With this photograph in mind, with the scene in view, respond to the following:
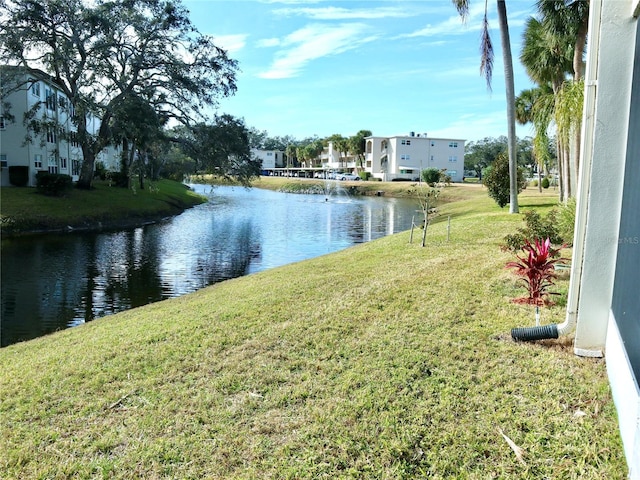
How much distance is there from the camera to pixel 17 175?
30.8m

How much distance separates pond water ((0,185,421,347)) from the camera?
11.8 m

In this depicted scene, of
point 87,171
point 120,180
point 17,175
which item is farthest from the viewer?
point 120,180

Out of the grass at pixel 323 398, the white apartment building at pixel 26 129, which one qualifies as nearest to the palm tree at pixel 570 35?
the grass at pixel 323 398

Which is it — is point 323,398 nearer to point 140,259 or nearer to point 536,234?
point 536,234

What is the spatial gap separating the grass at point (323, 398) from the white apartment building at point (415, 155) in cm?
6894

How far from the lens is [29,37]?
2764 cm

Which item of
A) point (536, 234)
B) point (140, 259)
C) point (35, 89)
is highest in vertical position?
point (35, 89)

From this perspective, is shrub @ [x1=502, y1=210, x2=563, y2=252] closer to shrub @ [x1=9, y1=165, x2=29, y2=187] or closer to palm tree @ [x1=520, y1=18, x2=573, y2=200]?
palm tree @ [x1=520, y1=18, x2=573, y2=200]

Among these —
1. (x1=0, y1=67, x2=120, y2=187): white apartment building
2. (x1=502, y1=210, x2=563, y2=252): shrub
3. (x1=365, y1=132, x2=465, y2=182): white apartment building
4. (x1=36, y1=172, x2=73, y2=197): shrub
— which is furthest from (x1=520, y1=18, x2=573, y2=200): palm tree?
(x1=365, y1=132, x2=465, y2=182): white apartment building

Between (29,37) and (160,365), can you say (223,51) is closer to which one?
(29,37)

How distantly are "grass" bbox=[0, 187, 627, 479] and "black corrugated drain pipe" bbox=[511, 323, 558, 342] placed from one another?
100mm

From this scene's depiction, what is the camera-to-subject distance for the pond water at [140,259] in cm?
1180

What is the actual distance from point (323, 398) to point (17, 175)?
32995 mm

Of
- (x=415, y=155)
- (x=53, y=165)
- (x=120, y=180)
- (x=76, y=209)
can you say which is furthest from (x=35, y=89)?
(x=415, y=155)
